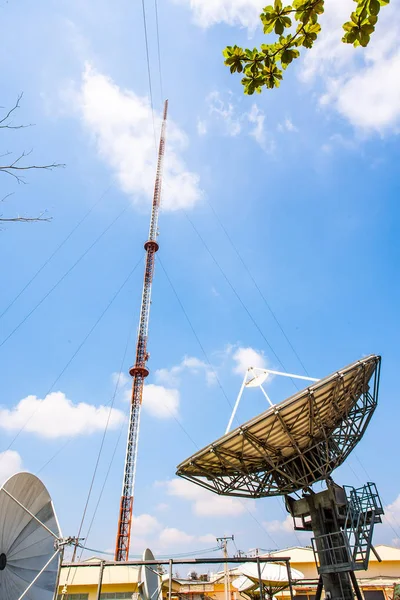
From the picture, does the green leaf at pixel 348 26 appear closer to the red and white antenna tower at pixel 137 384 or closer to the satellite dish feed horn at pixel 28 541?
the satellite dish feed horn at pixel 28 541

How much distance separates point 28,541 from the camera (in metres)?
13.1

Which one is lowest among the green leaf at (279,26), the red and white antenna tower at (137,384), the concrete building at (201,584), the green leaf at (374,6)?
the green leaf at (374,6)

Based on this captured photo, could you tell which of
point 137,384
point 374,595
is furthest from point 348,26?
point 374,595

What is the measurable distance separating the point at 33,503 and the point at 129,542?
81.9ft

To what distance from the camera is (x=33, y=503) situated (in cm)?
1340

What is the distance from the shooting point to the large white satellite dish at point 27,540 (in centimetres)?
1197

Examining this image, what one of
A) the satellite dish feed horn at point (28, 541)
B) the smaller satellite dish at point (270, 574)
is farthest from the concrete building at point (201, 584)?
the satellite dish feed horn at point (28, 541)

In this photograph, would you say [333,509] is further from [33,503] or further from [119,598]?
[119,598]

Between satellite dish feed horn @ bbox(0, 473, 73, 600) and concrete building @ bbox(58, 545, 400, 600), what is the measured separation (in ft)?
11.5

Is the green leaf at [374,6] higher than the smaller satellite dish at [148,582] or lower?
higher

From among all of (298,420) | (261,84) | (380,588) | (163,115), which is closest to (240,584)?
(380,588)

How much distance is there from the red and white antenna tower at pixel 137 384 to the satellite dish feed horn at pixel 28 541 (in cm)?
2281

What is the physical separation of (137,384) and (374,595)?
2946 centimetres

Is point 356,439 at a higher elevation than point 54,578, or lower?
higher
